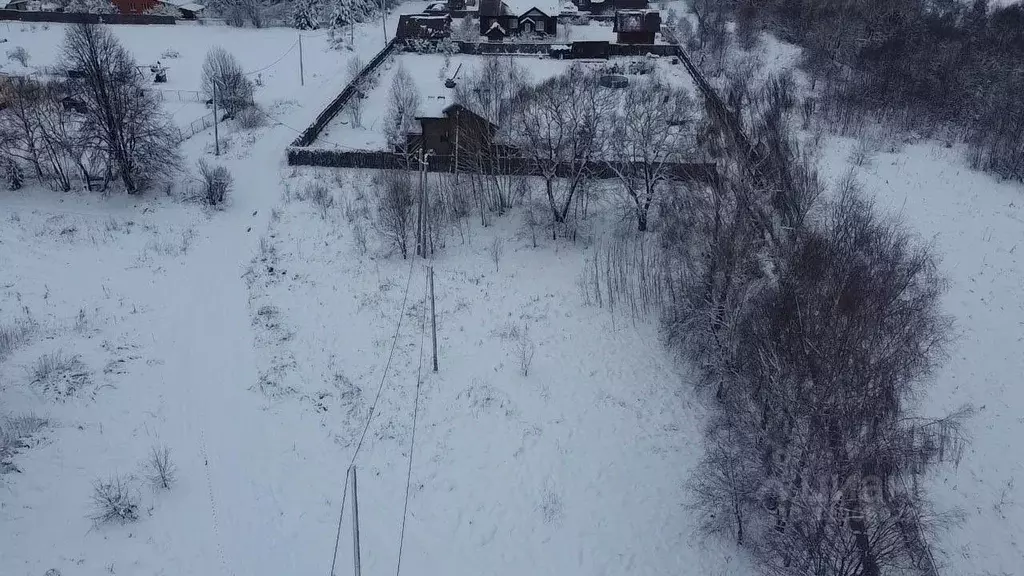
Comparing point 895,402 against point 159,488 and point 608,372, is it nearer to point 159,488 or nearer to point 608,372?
point 608,372

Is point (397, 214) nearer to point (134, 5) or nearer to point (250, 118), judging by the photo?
point (250, 118)

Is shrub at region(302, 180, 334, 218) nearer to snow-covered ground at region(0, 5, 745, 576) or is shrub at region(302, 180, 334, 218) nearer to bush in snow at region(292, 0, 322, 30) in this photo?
snow-covered ground at region(0, 5, 745, 576)

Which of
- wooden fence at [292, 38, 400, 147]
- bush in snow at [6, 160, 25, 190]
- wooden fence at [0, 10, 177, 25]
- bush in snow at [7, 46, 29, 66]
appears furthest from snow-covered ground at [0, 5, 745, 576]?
wooden fence at [0, 10, 177, 25]

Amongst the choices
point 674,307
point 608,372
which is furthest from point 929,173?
point 608,372

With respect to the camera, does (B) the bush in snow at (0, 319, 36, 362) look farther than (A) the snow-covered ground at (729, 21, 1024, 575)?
Yes

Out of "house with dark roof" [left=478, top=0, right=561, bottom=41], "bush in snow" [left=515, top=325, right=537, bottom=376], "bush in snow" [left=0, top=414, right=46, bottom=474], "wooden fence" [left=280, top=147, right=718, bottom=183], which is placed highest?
"house with dark roof" [left=478, top=0, right=561, bottom=41]

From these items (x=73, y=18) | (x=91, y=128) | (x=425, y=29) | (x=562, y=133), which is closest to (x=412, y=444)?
(x=562, y=133)
